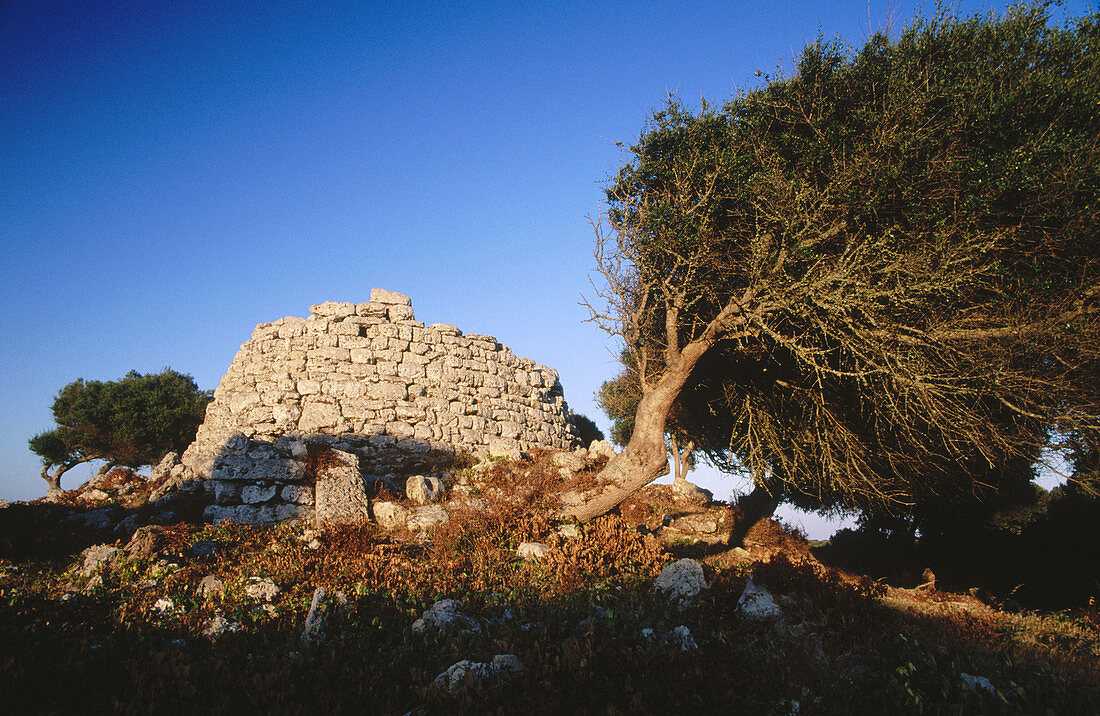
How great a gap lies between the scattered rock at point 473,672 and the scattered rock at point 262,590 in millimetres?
3400

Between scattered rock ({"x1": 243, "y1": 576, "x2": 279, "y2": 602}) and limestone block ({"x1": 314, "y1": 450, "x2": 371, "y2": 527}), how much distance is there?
2401 mm

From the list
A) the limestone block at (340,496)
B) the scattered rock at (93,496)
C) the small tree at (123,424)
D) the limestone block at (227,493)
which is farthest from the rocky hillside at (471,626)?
the small tree at (123,424)

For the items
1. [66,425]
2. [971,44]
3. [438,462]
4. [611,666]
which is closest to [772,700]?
[611,666]

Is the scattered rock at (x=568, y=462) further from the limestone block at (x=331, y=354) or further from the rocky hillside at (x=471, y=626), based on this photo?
the limestone block at (x=331, y=354)

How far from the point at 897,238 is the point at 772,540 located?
7711 mm

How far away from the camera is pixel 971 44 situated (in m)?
10.0

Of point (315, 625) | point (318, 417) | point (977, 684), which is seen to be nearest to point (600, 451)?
point (318, 417)

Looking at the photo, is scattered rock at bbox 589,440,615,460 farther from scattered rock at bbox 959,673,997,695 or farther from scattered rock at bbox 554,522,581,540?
scattered rock at bbox 959,673,997,695

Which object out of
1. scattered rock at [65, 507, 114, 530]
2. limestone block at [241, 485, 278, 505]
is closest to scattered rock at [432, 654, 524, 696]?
limestone block at [241, 485, 278, 505]

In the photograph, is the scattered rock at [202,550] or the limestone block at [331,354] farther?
the limestone block at [331,354]

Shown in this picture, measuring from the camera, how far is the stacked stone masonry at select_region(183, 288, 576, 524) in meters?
13.6

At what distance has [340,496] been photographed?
33.9 feet

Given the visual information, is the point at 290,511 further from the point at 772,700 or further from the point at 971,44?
the point at 971,44

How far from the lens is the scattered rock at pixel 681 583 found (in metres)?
6.52
